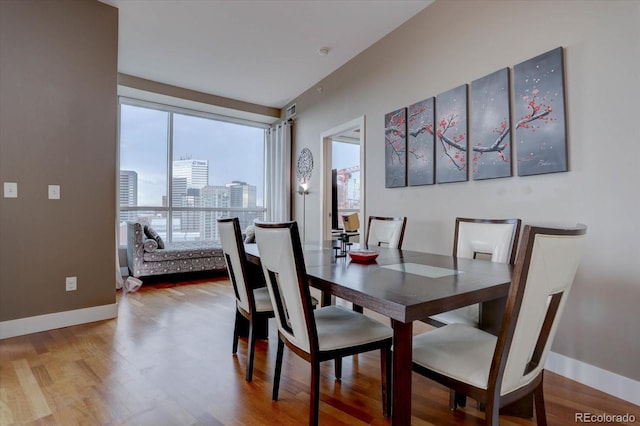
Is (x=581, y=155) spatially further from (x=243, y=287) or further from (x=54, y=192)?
(x=54, y=192)

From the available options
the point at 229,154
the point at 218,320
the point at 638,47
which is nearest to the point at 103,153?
the point at 218,320

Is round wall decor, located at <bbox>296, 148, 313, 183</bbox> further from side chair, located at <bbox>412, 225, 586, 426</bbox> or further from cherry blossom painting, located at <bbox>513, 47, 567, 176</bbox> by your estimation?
side chair, located at <bbox>412, 225, 586, 426</bbox>

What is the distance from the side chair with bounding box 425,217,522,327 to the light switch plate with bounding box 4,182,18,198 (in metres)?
3.31

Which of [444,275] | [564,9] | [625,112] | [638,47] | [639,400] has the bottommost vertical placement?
[639,400]

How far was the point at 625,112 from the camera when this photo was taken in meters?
1.74

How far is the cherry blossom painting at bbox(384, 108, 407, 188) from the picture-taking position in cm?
322

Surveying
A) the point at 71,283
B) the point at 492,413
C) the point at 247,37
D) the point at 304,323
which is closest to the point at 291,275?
the point at 304,323

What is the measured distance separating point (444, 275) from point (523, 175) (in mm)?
1286

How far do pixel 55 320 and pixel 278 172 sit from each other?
12.5 feet

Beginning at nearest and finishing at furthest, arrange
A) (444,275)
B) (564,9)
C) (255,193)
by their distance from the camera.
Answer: (444,275) < (564,9) < (255,193)

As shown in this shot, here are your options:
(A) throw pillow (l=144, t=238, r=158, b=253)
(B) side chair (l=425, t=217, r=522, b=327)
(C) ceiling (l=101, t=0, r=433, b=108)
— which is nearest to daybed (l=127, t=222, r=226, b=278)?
(A) throw pillow (l=144, t=238, r=158, b=253)

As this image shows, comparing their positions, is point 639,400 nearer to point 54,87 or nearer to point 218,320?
point 218,320

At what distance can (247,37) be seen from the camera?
140 inches

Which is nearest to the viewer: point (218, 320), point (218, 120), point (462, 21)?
point (462, 21)
